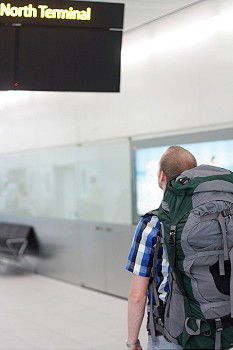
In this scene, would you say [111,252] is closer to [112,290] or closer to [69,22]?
[112,290]

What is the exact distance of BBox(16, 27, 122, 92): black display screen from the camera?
5.08 m

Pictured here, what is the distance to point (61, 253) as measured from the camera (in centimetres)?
1027

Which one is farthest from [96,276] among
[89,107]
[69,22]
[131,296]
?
[131,296]

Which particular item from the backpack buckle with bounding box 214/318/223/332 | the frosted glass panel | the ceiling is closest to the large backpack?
the backpack buckle with bounding box 214/318/223/332

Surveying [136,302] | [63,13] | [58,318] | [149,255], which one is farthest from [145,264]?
[58,318]

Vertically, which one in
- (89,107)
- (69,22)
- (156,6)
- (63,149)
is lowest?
(63,149)

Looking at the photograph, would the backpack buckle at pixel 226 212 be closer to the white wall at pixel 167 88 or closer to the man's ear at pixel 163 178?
the man's ear at pixel 163 178

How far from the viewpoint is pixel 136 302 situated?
2615mm

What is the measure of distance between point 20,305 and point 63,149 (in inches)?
118

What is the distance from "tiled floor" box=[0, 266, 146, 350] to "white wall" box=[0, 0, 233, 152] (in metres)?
2.44

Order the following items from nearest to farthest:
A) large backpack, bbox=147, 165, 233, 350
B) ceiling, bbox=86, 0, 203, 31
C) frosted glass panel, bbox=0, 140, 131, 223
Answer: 1. large backpack, bbox=147, 165, 233, 350
2. ceiling, bbox=86, 0, 203, 31
3. frosted glass panel, bbox=0, 140, 131, 223

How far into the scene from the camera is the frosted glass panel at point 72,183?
28.3 feet

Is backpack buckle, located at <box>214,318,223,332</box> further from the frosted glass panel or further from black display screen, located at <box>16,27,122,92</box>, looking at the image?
the frosted glass panel

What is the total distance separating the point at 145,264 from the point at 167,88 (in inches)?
209
